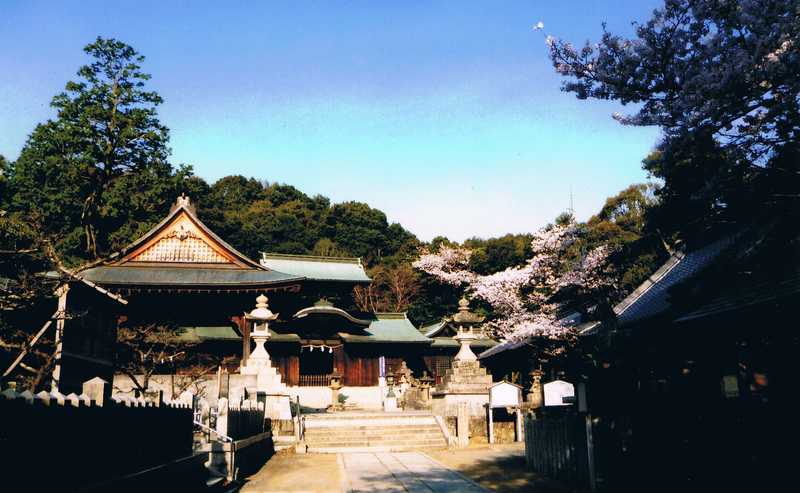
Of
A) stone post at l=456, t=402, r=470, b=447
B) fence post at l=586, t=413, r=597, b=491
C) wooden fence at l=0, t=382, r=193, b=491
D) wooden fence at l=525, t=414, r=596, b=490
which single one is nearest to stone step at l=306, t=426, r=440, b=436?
stone post at l=456, t=402, r=470, b=447

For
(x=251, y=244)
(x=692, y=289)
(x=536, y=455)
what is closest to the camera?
(x=536, y=455)

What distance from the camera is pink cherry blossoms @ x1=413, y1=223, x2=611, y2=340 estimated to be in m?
19.4

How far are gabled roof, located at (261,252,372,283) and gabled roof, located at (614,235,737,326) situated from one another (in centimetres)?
1934

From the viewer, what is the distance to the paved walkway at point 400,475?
9125mm

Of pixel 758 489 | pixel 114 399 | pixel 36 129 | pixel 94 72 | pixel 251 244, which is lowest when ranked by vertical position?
pixel 758 489

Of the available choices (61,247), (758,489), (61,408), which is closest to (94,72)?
(61,247)

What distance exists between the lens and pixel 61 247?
32.5 m

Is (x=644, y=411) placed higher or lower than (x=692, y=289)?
lower

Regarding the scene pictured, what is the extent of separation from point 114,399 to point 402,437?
1242cm

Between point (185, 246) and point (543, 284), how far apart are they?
1748 cm

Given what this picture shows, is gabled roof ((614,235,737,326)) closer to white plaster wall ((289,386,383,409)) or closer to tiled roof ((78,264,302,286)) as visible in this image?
tiled roof ((78,264,302,286))

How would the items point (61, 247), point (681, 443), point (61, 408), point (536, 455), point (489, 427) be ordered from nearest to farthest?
1. point (61, 408)
2. point (681, 443)
3. point (536, 455)
4. point (489, 427)
5. point (61, 247)

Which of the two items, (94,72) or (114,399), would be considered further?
(94,72)

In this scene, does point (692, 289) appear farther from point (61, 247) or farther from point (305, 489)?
point (61, 247)
